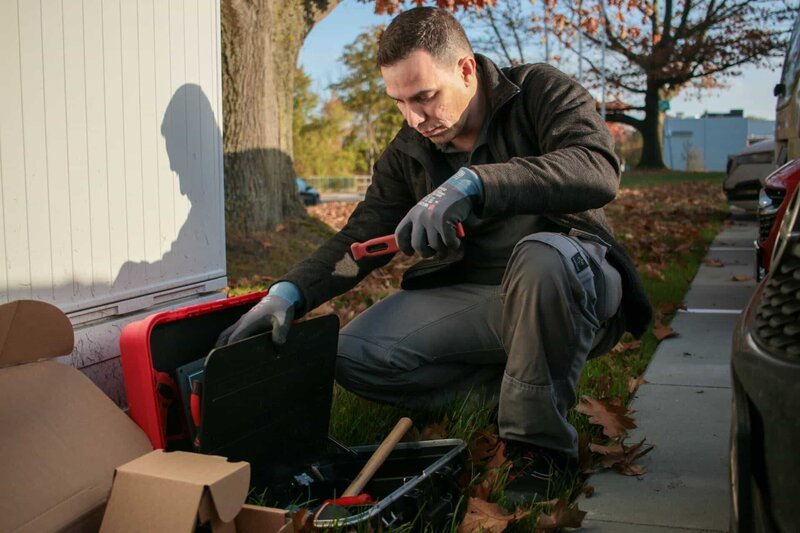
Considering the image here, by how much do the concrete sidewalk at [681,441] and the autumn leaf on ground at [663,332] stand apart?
0.03 m

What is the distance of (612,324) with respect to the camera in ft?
8.95

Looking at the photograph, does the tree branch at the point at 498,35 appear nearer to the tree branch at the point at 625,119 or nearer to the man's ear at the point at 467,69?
the tree branch at the point at 625,119

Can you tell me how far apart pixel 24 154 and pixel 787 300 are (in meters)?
1.81

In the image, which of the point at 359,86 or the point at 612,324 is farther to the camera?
the point at 359,86

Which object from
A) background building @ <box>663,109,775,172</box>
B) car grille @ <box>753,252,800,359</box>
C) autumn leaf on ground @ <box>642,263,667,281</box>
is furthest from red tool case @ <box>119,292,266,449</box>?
background building @ <box>663,109,775,172</box>

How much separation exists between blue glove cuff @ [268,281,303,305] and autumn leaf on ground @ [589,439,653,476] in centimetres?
99

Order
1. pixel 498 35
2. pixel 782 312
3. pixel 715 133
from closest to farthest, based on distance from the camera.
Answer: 1. pixel 782 312
2. pixel 498 35
3. pixel 715 133

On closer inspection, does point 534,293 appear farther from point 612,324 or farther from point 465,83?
point 465,83

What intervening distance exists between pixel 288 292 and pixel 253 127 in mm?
3846

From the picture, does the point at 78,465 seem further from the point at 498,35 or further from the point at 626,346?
the point at 498,35

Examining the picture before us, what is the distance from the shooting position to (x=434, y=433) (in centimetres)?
266

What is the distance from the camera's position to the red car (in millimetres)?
2540

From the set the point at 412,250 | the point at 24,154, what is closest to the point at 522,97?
the point at 412,250

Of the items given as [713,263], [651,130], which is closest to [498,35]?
[651,130]
